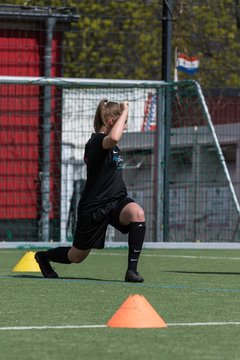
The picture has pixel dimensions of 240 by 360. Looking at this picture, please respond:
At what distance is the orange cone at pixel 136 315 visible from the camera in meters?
6.04

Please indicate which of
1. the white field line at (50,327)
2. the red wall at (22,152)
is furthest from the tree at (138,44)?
the white field line at (50,327)

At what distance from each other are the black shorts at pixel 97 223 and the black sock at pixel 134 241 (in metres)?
0.10

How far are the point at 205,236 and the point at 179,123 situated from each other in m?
2.26

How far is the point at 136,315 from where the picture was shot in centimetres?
607

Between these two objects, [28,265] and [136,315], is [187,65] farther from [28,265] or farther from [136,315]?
[136,315]

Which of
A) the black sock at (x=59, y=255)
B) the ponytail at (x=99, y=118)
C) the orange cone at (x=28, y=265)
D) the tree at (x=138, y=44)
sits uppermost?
the tree at (x=138, y=44)

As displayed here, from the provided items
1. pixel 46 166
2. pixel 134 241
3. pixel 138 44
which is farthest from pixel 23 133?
pixel 138 44

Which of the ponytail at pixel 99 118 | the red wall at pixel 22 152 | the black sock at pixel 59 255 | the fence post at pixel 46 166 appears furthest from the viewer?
the red wall at pixel 22 152

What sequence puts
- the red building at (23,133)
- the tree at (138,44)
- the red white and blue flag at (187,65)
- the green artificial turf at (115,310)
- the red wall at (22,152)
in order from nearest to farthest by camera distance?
the green artificial turf at (115,310), the red building at (23,133), the red wall at (22,152), the red white and blue flag at (187,65), the tree at (138,44)

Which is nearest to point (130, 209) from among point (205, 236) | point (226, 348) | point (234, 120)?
point (226, 348)

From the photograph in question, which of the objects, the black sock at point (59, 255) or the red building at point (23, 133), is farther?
the red building at point (23, 133)

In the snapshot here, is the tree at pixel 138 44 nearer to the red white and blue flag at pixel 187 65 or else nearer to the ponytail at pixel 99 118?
the red white and blue flag at pixel 187 65

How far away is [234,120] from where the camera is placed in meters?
29.1

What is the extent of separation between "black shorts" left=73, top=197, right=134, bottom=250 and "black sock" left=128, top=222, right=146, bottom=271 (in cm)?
10
